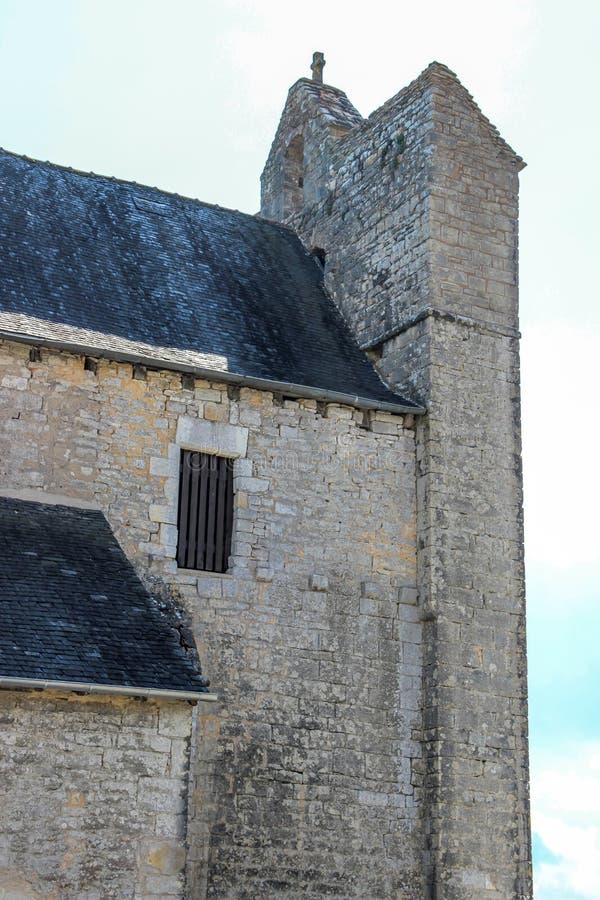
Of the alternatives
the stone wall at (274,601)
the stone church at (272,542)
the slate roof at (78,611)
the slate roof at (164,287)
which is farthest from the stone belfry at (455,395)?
the slate roof at (78,611)

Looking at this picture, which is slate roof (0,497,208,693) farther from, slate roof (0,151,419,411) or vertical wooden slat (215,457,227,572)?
slate roof (0,151,419,411)

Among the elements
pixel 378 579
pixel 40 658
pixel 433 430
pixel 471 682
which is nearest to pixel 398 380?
pixel 433 430

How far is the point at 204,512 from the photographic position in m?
12.8

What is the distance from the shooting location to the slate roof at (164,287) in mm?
13016

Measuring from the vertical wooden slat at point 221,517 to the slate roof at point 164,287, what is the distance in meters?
0.89

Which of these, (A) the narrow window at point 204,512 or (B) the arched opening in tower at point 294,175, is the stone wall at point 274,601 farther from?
(B) the arched opening in tower at point 294,175

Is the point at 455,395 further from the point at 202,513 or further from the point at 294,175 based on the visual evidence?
the point at 294,175

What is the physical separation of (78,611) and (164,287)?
4543 millimetres

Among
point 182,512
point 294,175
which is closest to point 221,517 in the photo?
point 182,512

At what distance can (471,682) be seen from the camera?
Result: 514 inches

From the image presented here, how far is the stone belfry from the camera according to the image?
1274 centimetres

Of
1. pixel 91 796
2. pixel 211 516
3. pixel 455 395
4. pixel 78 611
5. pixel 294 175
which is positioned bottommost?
pixel 91 796

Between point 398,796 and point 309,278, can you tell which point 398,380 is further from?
point 398,796

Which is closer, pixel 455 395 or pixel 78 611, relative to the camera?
pixel 78 611
